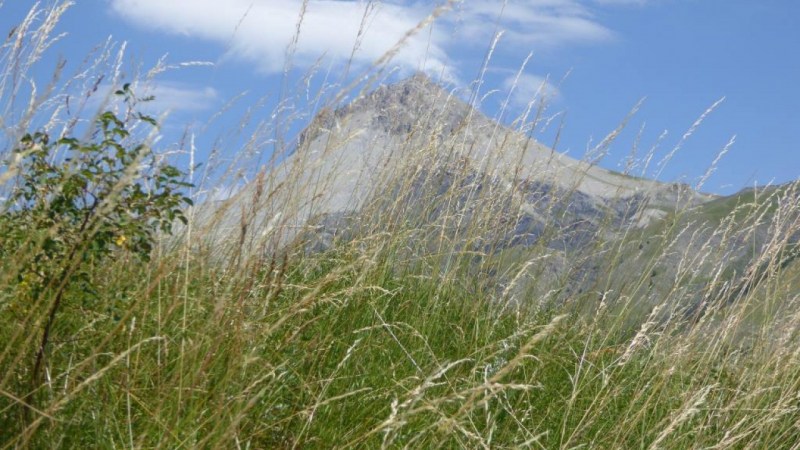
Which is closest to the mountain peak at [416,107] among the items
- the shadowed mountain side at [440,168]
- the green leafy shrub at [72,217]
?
the shadowed mountain side at [440,168]

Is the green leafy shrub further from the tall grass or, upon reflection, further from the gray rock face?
the gray rock face

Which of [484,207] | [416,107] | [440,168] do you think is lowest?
[484,207]

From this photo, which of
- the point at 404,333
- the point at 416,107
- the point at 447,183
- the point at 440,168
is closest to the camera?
the point at 404,333

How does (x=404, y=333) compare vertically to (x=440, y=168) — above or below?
below

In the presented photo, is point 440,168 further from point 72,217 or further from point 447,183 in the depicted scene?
point 72,217

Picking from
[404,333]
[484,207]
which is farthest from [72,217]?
[484,207]

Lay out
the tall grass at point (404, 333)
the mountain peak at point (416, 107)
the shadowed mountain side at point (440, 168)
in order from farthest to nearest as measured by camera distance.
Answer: the mountain peak at point (416, 107) < the shadowed mountain side at point (440, 168) < the tall grass at point (404, 333)

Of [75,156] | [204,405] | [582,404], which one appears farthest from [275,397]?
[582,404]

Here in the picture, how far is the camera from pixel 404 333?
11.1 ft

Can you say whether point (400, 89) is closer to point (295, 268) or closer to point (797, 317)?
point (295, 268)

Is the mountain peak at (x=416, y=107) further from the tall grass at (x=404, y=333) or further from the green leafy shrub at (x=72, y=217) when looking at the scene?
the green leafy shrub at (x=72, y=217)

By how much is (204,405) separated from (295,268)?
1614 millimetres

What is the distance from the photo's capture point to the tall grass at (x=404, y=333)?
229 centimetres

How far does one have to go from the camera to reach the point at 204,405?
2.45 meters
